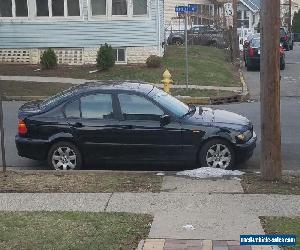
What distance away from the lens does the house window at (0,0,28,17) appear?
25359 mm

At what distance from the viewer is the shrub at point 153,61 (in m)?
23.7

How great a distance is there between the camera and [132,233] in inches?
244

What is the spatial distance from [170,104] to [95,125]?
4.24 feet

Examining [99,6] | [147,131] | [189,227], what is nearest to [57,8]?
[99,6]

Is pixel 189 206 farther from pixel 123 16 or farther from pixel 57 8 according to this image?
pixel 57 8

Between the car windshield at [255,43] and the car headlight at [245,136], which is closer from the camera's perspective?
the car headlight at [245,136]

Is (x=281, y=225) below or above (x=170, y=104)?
below

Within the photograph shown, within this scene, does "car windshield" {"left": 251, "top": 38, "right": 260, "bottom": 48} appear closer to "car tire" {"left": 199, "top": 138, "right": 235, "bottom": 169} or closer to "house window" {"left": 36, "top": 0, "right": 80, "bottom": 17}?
"house window" {"left": 36, "top": 0, "right": 80, "bottom": 17}

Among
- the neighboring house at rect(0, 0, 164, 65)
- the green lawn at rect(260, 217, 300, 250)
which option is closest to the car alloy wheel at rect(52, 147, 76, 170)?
the green lawn at rect(260, 217, 300, 250)

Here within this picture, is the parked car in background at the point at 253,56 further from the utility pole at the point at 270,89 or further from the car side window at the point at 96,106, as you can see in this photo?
the utility pole at the point at 270,89

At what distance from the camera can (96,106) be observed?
31.7ft

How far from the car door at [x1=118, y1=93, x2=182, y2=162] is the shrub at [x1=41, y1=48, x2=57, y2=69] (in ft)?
47.7

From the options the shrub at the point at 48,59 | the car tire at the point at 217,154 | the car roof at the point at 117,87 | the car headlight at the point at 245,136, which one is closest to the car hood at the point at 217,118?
the car headlight at the point at 245,136

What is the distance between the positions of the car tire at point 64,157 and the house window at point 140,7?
16130 millimetres
